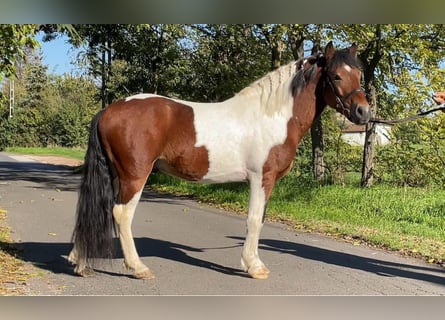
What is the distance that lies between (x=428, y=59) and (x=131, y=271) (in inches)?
302

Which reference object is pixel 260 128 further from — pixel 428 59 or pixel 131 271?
pixel 428 59

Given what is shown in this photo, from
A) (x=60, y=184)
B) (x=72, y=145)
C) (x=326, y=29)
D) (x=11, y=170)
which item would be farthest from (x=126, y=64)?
(x=11, y=170)

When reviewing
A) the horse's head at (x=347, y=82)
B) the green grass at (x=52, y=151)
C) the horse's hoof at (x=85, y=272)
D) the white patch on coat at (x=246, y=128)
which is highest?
the horse's head at (x=347, y=82)

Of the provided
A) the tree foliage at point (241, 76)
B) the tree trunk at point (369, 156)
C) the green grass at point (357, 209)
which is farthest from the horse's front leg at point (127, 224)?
the tree trunk at point (369, 156)

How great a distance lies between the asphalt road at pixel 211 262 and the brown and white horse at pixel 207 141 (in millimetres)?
247

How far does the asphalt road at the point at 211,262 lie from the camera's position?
14.9ft

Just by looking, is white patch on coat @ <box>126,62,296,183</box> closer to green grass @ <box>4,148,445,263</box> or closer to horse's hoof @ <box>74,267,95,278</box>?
horse's hoof @ <box>74,267,95,278</box>

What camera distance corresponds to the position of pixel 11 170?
1570 cm

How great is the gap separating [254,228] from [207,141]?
3.03ft

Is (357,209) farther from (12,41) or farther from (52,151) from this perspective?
(52,151)

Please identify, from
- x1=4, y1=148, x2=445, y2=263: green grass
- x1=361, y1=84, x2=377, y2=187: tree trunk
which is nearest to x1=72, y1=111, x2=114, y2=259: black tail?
x1=4, y1=148, x2=445, y2=263: green grass

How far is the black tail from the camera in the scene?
4.52 metres

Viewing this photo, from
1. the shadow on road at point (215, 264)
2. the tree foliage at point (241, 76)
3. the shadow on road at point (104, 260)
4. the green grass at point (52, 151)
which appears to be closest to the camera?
the shadow on road at point (104, 260)

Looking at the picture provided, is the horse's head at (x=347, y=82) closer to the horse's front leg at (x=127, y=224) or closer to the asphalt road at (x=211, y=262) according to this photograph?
the asphalt road at (x=211, y=262)
